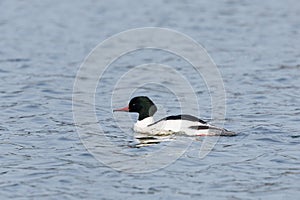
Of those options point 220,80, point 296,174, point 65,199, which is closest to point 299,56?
point 220,80

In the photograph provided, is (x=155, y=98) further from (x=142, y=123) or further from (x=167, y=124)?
(x=167, y=124)

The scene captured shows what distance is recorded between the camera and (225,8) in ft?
96.5

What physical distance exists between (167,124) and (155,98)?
3.50 m

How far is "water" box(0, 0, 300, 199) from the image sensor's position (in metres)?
10.8

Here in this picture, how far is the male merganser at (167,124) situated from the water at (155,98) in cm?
37

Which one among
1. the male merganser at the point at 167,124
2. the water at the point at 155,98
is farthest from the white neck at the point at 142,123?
the water at the point at 155,98

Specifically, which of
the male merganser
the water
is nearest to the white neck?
the male merganser

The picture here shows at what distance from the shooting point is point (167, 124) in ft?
46.1

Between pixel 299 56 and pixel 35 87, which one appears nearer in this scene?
pixel 35 87

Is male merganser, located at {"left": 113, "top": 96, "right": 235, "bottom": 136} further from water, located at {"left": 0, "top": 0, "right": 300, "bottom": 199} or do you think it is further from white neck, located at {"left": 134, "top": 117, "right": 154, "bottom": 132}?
water, located at {"left": 0, "top": 0, "right": 300, "bottom": 199}

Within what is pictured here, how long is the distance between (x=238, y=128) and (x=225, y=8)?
1571 centimetres

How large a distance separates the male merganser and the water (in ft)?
1.22

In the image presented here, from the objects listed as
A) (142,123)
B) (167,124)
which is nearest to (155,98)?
(142,123)

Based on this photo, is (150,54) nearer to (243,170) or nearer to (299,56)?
(299,56)
